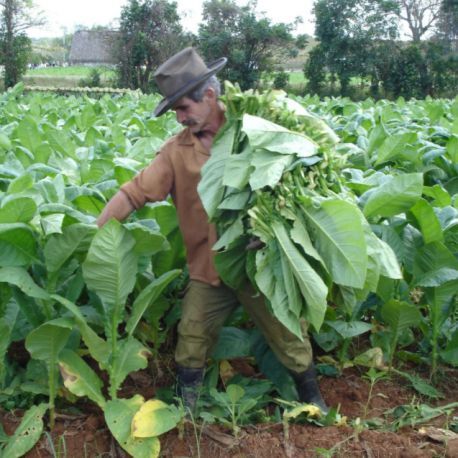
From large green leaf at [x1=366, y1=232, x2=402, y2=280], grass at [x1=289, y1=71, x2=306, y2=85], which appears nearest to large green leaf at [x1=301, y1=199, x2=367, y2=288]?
large green leaf at [x1=366, y1=232, x2=402, y2=280]

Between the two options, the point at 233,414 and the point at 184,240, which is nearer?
the point at 233,414

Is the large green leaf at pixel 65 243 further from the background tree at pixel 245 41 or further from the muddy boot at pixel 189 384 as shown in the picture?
the background tree at pixel 245 41

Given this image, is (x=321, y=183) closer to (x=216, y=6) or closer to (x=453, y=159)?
(x=453, y=159)

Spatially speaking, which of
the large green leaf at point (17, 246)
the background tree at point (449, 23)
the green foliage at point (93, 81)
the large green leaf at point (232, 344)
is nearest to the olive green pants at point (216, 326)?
the large green leaf at point (232, 344)

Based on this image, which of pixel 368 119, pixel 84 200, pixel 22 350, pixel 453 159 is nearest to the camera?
pixel 84 200

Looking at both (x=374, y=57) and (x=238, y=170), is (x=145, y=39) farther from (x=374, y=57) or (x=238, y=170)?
(x=238, y=170)

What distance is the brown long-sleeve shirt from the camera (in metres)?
3.03

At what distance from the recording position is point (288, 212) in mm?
2617

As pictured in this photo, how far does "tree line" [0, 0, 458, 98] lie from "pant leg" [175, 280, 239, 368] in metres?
32.9

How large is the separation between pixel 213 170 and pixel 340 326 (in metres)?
1.11

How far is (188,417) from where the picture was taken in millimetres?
3100

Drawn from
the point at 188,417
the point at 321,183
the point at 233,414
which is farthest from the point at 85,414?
the point at 321,183

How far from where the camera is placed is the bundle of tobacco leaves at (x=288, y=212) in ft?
8.39

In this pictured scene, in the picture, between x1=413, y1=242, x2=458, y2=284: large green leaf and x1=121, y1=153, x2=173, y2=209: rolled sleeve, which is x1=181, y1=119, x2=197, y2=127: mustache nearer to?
x1=121, y1=153, x2=173, y2=209: rolled sleeve
